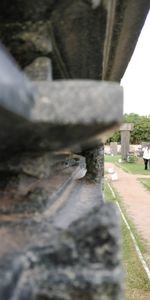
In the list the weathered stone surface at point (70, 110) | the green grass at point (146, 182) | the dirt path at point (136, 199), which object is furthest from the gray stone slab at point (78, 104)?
the green grass at point (146, 182)

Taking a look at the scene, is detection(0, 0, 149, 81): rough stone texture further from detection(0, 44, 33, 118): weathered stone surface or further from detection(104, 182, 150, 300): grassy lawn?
detection(104, 182, 150, 300): grassy lawn

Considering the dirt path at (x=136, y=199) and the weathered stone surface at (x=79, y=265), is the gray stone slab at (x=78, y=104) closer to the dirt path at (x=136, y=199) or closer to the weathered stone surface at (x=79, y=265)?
the weathered stone surface at (x=79, y=265)

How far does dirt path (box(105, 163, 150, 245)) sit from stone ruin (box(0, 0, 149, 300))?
8012mm

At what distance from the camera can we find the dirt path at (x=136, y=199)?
1066 cm

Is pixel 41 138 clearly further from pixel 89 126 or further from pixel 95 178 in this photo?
pixel 95 178

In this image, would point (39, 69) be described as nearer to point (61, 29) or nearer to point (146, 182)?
point (61, 29)

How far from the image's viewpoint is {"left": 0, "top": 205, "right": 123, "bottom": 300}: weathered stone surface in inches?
44.6

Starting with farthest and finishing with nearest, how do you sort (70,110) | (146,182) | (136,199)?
(146,182) < (136,199) < (70,110)

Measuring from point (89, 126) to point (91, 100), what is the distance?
0.06 metres

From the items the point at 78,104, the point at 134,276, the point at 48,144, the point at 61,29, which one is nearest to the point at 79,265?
the point at 48,144

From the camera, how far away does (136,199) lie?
1478cm

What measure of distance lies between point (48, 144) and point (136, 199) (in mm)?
13916

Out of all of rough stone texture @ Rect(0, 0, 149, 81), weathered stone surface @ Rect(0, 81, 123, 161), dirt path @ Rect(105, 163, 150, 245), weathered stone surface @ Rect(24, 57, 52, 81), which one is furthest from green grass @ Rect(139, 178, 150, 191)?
weathered stone surface @ Rect(0, 81, 123, 161)

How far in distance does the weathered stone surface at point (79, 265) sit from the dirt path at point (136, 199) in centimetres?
815
